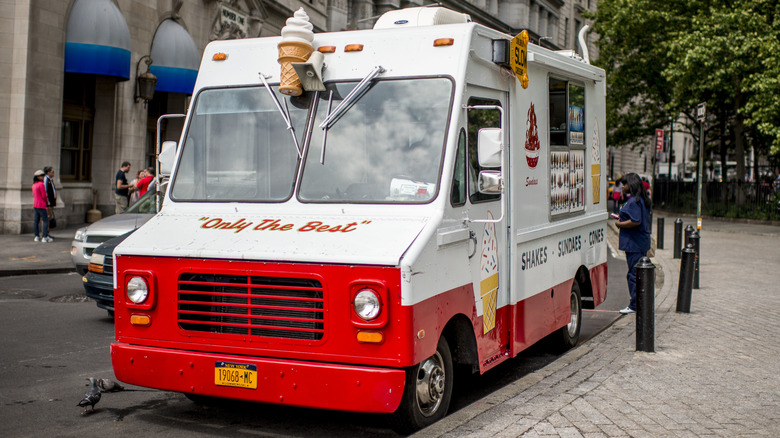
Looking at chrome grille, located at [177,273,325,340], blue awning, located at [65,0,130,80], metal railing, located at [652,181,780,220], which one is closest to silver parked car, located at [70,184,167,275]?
chrome grille, located at [177,273,325,340]

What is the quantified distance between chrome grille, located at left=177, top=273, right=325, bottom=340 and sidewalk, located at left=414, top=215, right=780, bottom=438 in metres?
1.08

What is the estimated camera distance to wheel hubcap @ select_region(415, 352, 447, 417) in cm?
538

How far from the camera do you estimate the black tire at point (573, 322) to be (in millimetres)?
8430

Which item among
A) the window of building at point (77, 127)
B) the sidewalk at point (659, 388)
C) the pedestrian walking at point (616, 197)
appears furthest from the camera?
the pedestrian walking at point (616, 197)

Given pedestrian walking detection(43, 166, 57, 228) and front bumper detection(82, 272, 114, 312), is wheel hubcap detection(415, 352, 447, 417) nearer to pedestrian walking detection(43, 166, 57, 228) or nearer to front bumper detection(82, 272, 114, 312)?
front bumper detection(82, 272, 114, 312)

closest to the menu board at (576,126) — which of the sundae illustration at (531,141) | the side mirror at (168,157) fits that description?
the sundae illustration at (531,141)

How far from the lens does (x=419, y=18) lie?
646cm

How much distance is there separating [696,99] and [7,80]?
27518 millimetres

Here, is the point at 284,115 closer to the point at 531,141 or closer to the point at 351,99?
the point at 351,99

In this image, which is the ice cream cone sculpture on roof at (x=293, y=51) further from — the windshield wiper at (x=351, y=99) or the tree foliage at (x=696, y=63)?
the tree foliage at (x=696, y=63)

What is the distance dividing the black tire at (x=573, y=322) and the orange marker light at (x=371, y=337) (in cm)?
389

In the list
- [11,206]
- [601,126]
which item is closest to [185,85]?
[11,206]

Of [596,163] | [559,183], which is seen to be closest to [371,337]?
[559,183]

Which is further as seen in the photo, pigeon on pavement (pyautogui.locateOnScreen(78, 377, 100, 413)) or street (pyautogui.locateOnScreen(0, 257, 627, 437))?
pigeon on pavement (pyautogui.locateOnScreen(78, 377, 100, 413))
